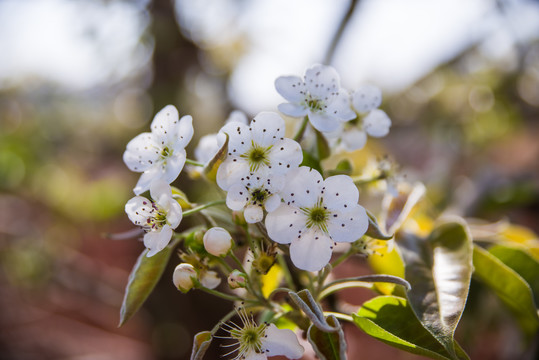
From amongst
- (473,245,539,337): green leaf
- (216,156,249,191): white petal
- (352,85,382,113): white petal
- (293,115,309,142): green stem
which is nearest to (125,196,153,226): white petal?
(216,156,249,191): white petal

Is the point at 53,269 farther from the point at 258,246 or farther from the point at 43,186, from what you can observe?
the point at 258,246

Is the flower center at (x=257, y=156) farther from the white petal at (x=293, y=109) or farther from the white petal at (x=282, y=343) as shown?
the white petal at (x=282, y=343)

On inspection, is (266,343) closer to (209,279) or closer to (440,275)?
(209,279)

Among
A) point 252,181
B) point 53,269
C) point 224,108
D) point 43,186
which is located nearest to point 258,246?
point 252,181

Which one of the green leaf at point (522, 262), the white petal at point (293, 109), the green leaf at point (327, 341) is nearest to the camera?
the green leaf at point (327, 341)

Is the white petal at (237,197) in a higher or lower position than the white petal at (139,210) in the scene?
higher

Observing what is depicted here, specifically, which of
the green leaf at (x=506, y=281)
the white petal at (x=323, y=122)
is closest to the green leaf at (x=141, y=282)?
the white petal at (x=323, y=122)

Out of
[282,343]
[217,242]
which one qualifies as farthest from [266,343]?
[217,242]
